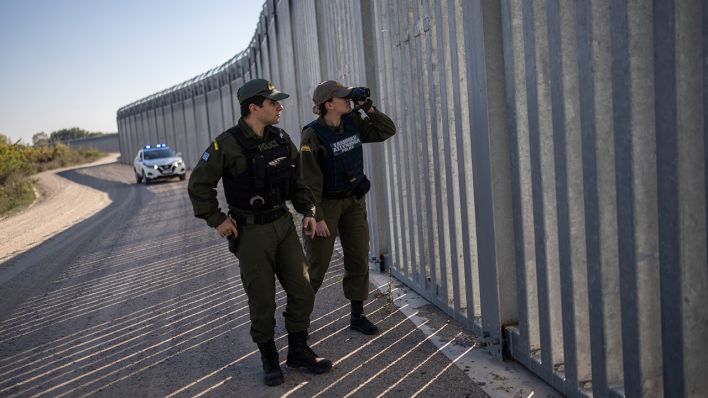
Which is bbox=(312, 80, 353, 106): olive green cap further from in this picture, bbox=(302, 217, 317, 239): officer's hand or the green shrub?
the green shrub

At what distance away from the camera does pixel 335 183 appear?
4.52m

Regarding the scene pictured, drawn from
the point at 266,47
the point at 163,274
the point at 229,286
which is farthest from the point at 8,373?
the point at 266,47

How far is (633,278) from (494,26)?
1672 mm

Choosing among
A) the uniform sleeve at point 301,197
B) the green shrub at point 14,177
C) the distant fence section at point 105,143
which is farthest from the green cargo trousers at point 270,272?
the distant fence section at point 105,143

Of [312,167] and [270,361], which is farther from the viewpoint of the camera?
[312,167]

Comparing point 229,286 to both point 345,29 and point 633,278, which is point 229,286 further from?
point 633,278

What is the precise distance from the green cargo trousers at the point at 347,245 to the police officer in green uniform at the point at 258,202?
23.5 inches

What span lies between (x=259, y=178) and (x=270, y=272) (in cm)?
58

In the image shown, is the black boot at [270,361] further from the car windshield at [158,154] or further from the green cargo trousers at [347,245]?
the car windshield at [158,154]

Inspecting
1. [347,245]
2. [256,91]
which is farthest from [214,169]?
[347,245]

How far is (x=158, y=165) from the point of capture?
23688 millimetres

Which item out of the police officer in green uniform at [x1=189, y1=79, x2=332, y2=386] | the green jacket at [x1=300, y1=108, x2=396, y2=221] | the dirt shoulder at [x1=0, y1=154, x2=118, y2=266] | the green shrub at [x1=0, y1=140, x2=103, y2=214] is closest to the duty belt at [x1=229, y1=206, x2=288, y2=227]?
the police officer in green uniform at [x1=189, y1=79, x2=332, y2=386]

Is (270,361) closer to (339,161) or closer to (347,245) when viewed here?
(347,245)

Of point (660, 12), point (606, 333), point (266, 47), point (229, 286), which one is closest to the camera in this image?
point (660, 12)
